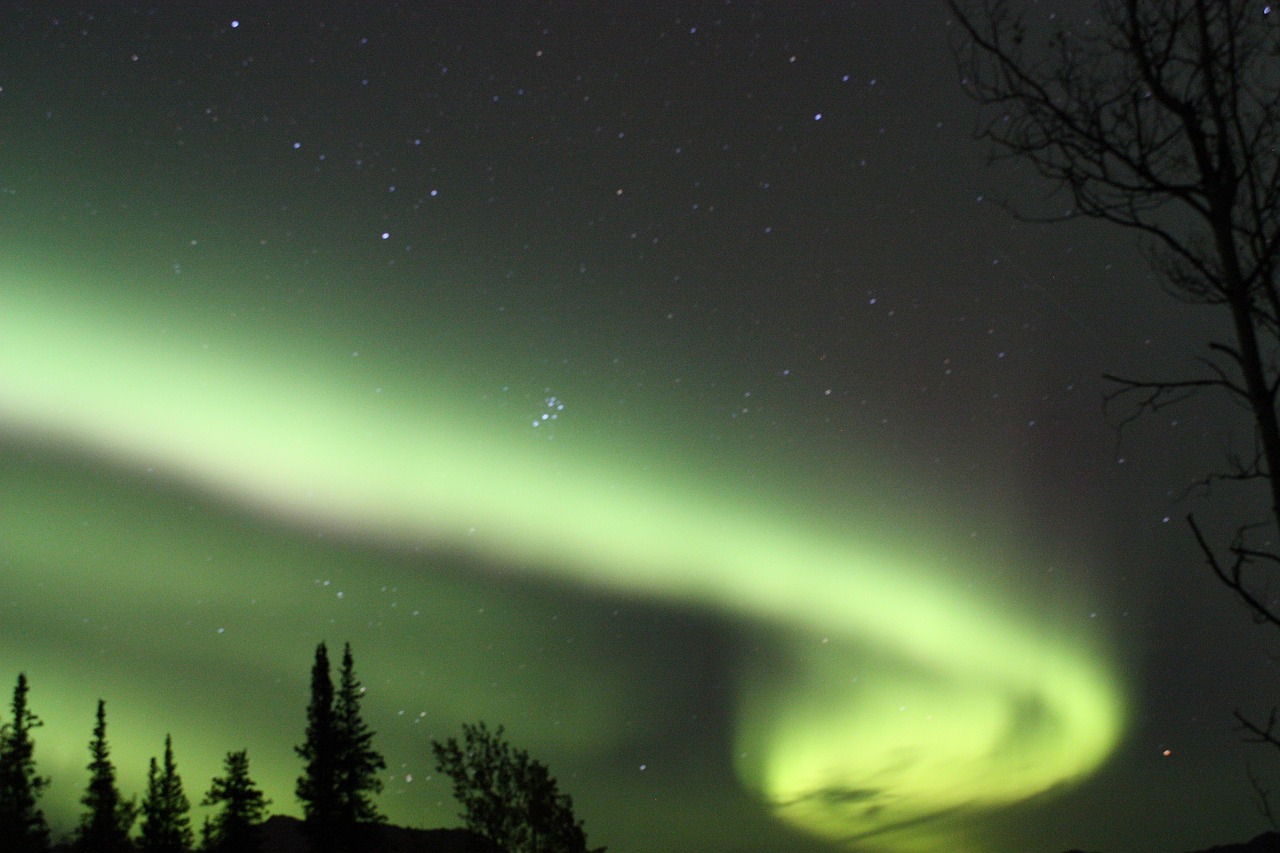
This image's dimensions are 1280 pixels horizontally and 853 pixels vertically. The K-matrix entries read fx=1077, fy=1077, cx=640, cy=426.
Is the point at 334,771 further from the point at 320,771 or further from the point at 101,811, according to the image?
the point at 101,811

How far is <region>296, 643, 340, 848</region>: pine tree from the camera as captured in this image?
131 feet

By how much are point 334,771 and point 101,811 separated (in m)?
13.5

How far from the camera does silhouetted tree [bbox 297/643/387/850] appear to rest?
131ft

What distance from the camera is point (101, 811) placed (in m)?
46.1

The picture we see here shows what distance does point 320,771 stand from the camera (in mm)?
40156

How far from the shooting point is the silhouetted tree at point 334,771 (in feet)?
131

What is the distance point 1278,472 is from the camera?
123 inches

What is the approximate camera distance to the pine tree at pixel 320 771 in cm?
3981

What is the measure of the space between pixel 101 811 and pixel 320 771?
1313 cm

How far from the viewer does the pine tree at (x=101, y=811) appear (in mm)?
44938

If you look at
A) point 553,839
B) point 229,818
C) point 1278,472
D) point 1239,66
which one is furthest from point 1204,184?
point 229,818

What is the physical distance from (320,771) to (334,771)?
1.66ft

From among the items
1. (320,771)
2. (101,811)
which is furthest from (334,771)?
(101,811)

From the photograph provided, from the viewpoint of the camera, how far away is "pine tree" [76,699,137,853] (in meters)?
44.9
